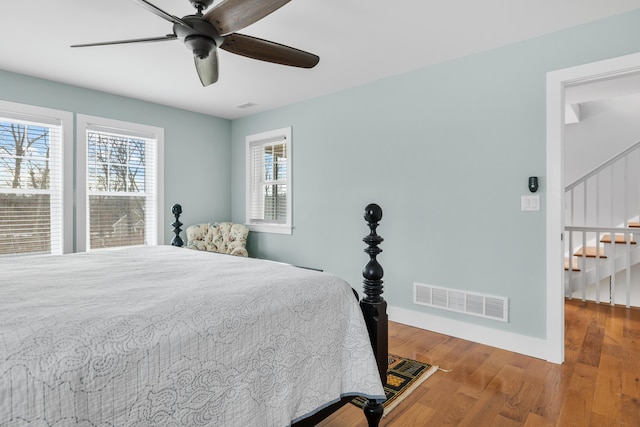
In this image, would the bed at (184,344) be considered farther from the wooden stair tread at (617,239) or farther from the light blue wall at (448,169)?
the wooden stair tread at (617,239)

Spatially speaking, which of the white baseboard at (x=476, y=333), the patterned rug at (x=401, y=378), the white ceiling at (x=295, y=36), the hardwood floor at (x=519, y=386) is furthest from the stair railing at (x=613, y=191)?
the patterned rug at (x=401, y=378)

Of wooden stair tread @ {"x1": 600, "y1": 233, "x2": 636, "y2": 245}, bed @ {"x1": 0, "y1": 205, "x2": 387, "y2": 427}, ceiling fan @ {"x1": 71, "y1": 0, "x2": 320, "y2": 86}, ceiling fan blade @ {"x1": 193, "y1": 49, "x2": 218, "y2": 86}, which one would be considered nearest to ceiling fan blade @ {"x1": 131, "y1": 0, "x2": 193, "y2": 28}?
ceiling fan @ {"x1": 71, "y1": 0, "x2": 320, "y2": 86}

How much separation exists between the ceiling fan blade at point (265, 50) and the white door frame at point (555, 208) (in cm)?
175

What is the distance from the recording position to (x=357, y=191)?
3.78m

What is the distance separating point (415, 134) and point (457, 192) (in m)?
0.67

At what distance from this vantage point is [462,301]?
3.07 metres

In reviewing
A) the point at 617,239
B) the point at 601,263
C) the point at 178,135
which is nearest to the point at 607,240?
the point at 617,239

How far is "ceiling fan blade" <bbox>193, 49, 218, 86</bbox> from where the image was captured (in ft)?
6.84

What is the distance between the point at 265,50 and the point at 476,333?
2.69 m

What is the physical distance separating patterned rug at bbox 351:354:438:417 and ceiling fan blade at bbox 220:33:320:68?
2.10 metres

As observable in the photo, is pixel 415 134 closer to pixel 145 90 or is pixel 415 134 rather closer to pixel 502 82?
pixel 502 82

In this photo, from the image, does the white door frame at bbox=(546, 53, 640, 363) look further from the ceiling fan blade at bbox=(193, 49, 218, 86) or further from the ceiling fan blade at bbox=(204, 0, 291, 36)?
the ceiling fan blade at bbox=(193, 49, 218, 86)

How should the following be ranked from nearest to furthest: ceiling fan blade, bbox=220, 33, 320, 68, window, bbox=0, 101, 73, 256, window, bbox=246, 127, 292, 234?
ceiling fan blade, bbox=220, 33, 320, 68 → window, bbox=0, 101, 73, 256 → window, bbox=246, 127, 292, 234

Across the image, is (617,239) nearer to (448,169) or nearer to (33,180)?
(448,169)
